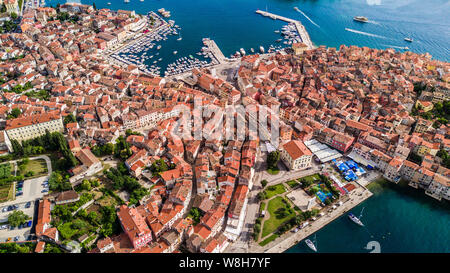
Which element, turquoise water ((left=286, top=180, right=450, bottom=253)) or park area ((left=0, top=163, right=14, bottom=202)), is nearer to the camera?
turquoise water ((left=286, top=180, right=450, bottom=253))

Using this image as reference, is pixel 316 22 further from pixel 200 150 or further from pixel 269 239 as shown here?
pixel 269 239

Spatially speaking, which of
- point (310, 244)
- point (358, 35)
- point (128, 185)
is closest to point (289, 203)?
point (310, 244)

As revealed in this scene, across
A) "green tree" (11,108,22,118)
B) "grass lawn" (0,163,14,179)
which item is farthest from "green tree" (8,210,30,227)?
"green tree" (11,108,22,118)

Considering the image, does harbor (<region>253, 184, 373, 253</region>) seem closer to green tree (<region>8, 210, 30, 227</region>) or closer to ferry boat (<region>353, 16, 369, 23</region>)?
green tree (<region>8, 210, 30, 227</region>)

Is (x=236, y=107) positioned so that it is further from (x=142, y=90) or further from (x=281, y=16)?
(x=281, y=16)

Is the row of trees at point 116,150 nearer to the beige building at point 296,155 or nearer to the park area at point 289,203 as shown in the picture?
the park area at point 289,203

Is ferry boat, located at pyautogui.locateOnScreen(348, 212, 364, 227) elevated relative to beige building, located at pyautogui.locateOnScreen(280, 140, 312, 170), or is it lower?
lower

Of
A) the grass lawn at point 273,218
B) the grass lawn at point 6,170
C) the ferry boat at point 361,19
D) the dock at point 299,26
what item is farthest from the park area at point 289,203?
the ferry boat at point 361,19
